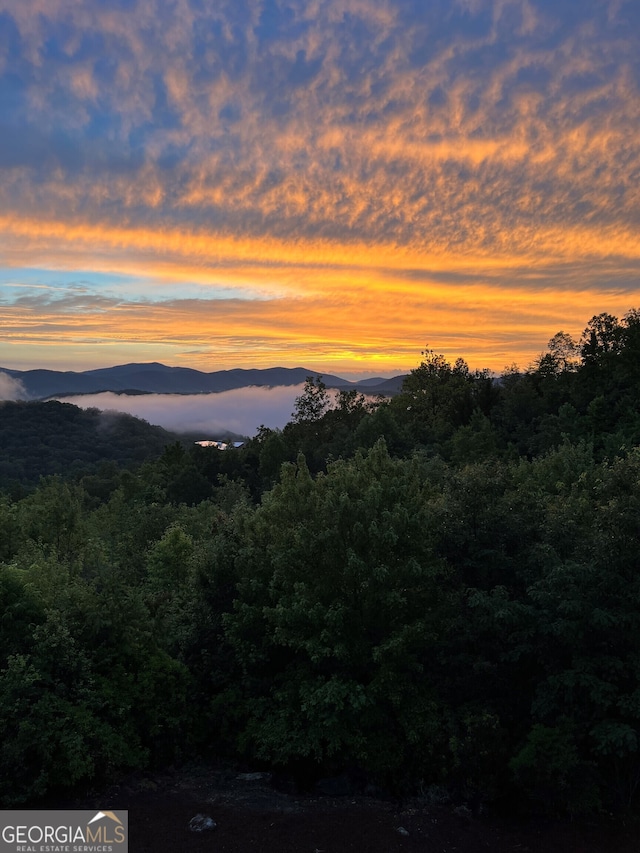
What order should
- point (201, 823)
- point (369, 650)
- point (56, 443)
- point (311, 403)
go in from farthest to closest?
1. point (56, 443)
2. point (311, 403)
3. point (369, 650)
4. point (201, 823)

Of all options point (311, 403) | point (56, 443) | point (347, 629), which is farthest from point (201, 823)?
point (56, 443)

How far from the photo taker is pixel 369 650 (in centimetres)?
1911

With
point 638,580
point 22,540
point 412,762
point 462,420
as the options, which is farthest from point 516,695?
point 462,420

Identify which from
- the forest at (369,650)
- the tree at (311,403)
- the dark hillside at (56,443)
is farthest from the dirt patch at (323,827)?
the dark hillside at (56,443)

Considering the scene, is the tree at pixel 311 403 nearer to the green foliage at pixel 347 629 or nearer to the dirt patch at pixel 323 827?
the green foliage at pixel 347 629

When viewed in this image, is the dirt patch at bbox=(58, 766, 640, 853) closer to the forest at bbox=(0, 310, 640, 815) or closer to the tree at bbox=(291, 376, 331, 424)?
the forest at bbox=(0, 310, 640, 815)

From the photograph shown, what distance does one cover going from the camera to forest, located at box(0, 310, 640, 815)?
1647 cm

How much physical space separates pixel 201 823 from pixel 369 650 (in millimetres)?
6835

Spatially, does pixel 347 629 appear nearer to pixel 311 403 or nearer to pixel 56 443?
pixel 311 403

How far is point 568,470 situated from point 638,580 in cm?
1974

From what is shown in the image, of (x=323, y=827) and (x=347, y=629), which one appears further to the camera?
(x=347, y=629)

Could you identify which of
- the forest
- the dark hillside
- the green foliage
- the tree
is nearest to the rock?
the forest

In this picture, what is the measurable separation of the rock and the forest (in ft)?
8.20

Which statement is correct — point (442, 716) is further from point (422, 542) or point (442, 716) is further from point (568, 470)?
point (568, 470)
